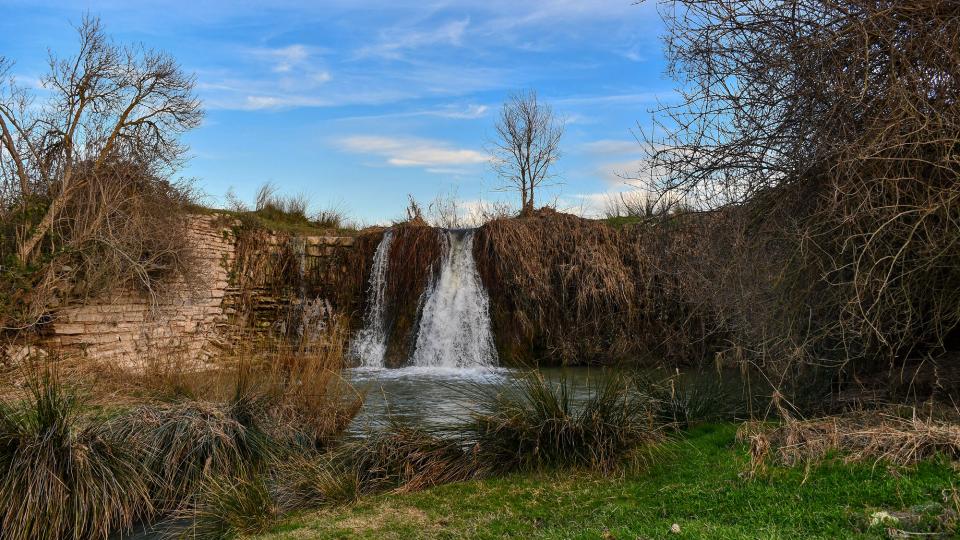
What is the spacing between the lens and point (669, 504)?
388cm

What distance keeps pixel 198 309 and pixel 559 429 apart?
34.0ft

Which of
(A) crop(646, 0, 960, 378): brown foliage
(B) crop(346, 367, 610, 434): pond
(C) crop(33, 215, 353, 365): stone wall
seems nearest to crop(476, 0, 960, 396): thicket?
(A) crop(646, 0, 960, 378): brown foliage

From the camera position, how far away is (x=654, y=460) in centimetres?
479

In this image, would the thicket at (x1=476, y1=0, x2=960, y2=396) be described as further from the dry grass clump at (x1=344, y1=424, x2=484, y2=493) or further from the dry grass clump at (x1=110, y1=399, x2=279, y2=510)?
the dry grass clump at (x1=110, y1=399, x2=279, y2=510)

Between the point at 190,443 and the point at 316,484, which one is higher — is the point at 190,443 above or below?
above

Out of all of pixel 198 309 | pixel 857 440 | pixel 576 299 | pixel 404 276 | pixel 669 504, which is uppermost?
pixel 404 276

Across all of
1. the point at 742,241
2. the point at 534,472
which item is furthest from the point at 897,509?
the point at 742,241

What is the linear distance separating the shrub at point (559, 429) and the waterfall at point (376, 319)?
29.8 feet

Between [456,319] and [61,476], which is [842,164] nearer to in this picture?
[61,476]

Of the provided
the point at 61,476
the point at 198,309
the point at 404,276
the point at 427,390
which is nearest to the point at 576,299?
the point at 404,276

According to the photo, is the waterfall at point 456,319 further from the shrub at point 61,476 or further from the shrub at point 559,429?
the shrub at point 61,476

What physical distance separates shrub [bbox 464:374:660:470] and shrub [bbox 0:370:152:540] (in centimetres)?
247

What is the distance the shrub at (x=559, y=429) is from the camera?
4875 millimetres

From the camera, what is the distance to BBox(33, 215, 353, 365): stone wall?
1116 cm
